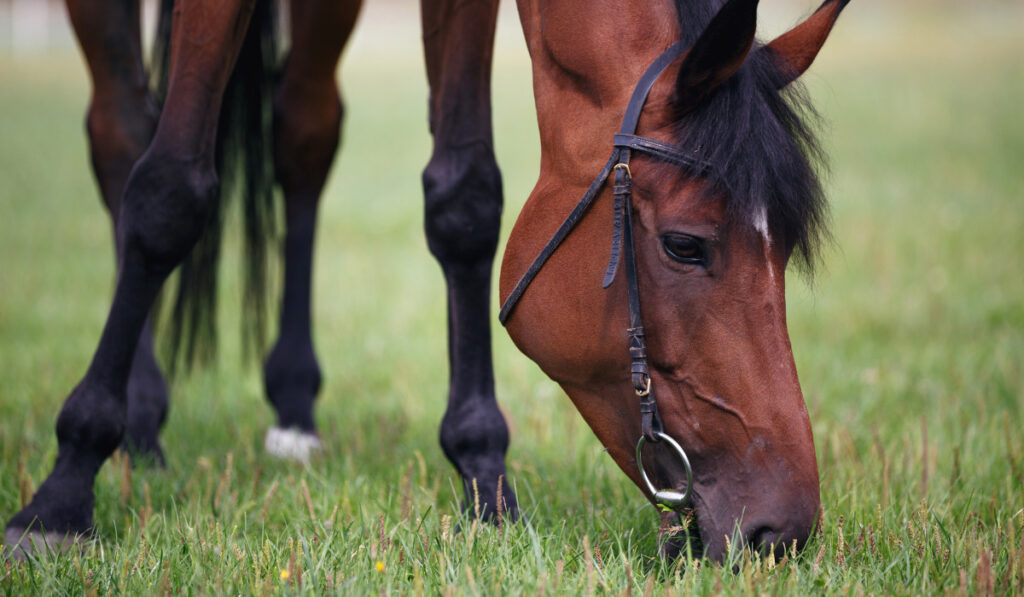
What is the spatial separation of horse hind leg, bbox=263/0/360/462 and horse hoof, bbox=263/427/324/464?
0.04m

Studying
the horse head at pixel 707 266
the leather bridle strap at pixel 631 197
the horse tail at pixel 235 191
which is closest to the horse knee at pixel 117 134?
the horse tail at pixel 235 191

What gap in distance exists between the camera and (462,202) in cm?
268

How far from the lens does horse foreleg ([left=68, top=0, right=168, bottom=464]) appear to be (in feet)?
10.3

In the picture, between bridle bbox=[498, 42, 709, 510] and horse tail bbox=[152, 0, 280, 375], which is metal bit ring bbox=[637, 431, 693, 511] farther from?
horse tail bbox=[152, 0, 280, 375]

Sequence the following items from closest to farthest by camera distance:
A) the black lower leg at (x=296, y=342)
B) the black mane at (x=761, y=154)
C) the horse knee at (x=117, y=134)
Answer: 1. the black mane at (x=761, y=154)
2. the horse knee at (x=117, y=134)
3. the black lower leg at (x=296, y=342)

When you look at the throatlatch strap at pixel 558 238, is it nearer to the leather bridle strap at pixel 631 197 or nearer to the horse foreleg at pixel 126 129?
the leather bridle strap at pixel 631 197

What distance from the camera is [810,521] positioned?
1.98 m

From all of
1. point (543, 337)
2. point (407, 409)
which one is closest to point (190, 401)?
point (407, 409)

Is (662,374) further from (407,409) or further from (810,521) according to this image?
(407,409)

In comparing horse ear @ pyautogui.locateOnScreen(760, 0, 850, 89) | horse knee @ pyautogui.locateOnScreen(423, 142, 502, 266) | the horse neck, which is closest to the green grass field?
horse ear @ pyautogui.locateOnScreen(760, 0, 850, 89)

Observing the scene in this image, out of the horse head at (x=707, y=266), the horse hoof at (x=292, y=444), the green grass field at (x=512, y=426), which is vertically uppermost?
the horse head at (x=707, y=266)

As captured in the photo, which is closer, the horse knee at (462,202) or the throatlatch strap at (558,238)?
the throatlatch strap at (558,238)

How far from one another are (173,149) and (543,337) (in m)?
1.20

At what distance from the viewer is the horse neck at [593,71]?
86.0 inches
